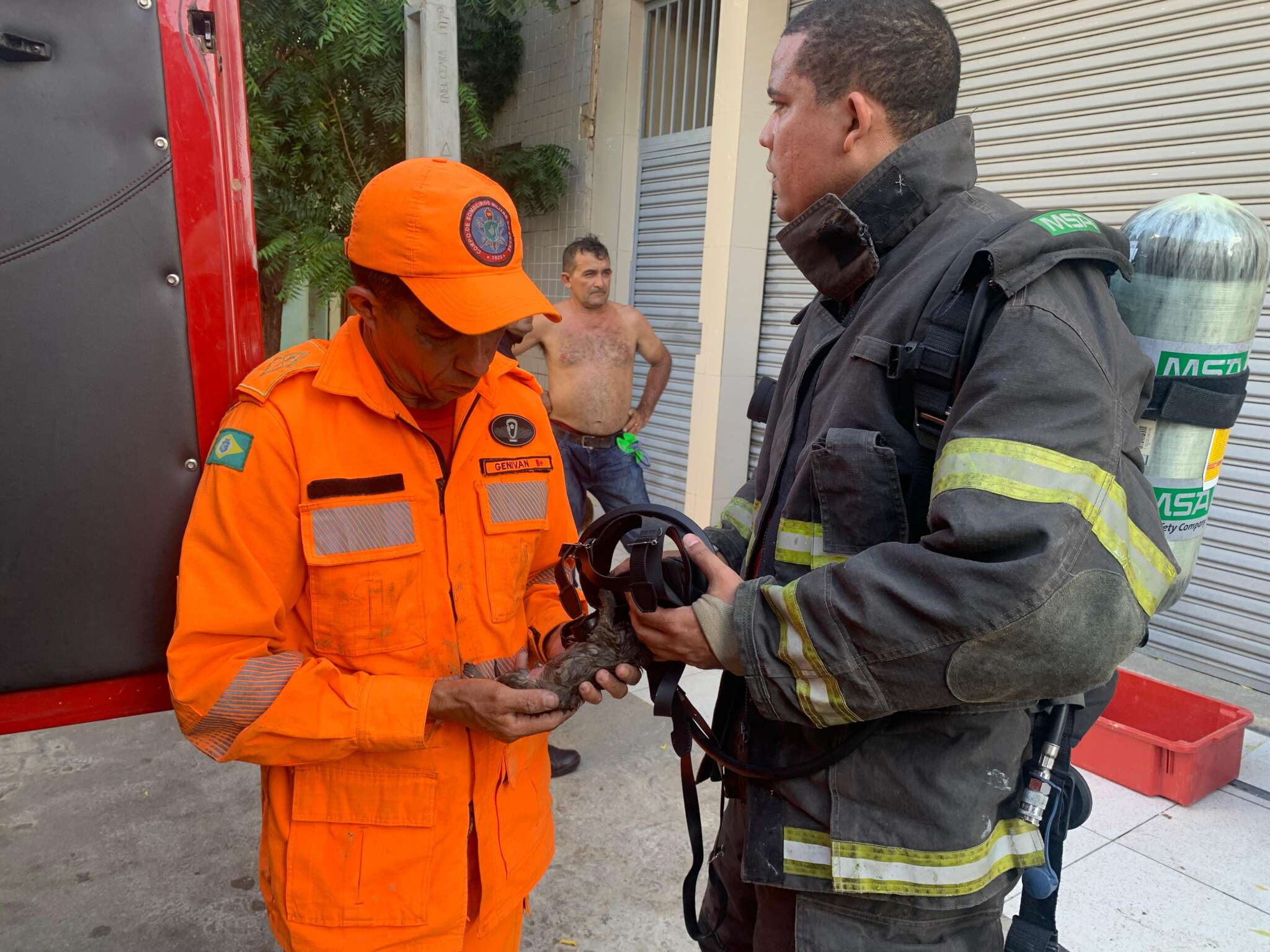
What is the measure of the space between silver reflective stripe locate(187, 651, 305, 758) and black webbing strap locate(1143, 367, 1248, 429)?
66.0 inches

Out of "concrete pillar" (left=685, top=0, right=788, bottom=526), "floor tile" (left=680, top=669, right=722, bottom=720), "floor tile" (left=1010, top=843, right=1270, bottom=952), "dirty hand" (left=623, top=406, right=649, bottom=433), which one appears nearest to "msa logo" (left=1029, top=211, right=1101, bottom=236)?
"floor tile" (left=1010, top=843, right=1270, bottom=952)

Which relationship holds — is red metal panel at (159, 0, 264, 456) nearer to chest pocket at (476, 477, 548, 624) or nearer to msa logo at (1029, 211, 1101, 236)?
chest pocket at (476, 477, 548, 624)

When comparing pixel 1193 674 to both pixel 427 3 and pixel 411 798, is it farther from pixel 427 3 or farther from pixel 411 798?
pixel 427 3

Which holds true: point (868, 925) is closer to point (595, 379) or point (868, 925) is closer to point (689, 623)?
point (689, 623)

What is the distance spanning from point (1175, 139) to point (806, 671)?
4.60 metres

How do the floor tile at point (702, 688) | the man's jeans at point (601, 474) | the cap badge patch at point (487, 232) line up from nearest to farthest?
A: the cap badge patch at point (487, 232)
the floor tile at point (702, 688)
the man's jeans at point (601, 474)

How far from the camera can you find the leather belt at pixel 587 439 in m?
5.51

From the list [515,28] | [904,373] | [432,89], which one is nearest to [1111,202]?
[432,89]

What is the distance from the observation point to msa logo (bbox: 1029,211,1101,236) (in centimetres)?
131

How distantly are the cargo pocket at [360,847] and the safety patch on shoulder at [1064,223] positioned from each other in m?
1.39

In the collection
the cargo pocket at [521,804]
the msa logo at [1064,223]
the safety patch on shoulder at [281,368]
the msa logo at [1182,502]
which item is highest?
the msa logo at [1064,223]

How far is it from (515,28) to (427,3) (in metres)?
6.57

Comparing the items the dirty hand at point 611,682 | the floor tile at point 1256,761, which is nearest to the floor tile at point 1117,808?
the floor tile at point 1256,761

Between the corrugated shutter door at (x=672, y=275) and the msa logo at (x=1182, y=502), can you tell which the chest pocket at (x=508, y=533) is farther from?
the corrugated shutter door at (x=672, y=275)
